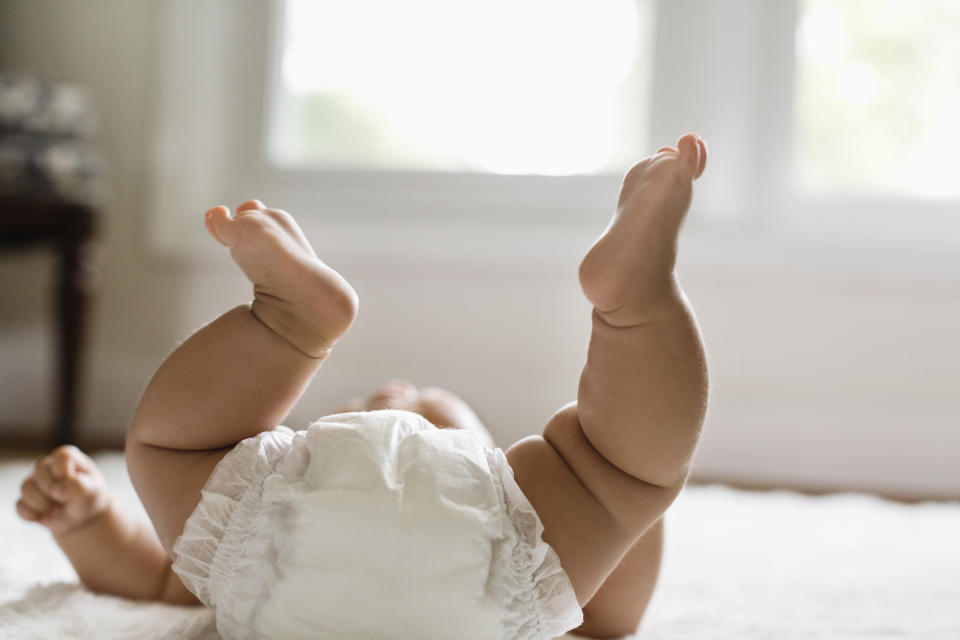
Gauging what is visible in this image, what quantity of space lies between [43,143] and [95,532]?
1239mm

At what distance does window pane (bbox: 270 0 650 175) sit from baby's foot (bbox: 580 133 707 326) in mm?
1535

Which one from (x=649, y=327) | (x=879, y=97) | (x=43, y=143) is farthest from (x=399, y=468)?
(x=879, y=97)

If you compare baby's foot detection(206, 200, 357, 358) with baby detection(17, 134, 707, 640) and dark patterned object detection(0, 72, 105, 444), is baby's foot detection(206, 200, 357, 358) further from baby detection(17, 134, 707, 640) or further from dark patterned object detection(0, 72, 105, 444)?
dark patterned object detection(0, 72, 105, 444)

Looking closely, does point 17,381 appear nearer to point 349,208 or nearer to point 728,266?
point 349,208

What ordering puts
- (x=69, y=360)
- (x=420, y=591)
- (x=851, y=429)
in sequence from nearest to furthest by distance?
1. (x=420, y=591)
2. (x=69, y=360)
3. (x=851, y=429)

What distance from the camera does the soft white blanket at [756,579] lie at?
67 centimetres

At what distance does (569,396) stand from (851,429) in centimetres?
57

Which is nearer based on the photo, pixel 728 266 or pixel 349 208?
pixel 728 266

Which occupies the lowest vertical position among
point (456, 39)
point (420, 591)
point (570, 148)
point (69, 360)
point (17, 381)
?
point (17, 381)

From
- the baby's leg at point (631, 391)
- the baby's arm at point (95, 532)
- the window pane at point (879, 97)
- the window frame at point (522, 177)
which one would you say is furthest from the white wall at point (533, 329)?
the baby's leg at point (631, 391)

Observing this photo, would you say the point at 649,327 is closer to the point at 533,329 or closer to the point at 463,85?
the point at 533,329

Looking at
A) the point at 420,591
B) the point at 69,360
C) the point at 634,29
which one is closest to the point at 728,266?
the point at 634,29

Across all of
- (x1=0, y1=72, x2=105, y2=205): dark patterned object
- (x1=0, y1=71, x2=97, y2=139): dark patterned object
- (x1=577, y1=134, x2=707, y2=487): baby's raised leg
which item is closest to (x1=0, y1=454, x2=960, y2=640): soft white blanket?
(x1=577, y1=134, x2=707, y2=487): baby's raised leg

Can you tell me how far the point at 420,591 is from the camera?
49 centimetres
